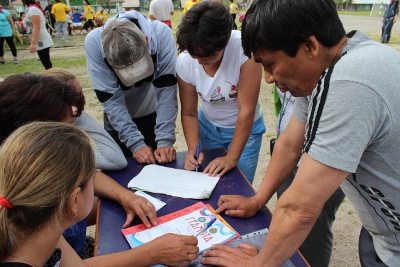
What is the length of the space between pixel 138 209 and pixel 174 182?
31 centimetres

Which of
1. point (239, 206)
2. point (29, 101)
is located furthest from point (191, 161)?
point (29, 101)

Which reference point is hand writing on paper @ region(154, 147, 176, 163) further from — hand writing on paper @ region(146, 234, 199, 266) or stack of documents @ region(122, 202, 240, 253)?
hand writing on paper @ region(146, 234, 199, 266)

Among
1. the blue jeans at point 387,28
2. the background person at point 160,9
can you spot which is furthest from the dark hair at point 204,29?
the blue jeans at point 387,28

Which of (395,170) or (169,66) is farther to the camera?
(169,66)

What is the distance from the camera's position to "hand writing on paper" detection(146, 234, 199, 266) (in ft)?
3.54

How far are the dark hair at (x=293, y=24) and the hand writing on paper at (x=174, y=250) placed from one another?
711mm

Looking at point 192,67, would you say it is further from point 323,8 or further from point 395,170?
point 395,170

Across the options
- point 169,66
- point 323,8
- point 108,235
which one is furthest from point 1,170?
point 169,66

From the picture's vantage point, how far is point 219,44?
1627 millimetres

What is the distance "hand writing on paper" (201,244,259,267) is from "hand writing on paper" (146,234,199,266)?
0.17ft

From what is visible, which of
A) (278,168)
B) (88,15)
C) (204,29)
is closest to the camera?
(278,168)

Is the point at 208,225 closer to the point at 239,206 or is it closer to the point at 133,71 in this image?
A: the point at 239,206

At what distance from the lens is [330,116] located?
78 centimetres

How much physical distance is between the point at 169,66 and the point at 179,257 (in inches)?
52.2
